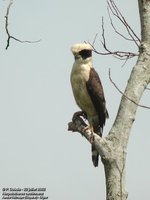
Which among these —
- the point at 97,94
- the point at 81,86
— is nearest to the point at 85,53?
the point at 81,86

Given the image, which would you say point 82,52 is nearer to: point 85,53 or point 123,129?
point 85,53

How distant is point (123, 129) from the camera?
13.3 ft

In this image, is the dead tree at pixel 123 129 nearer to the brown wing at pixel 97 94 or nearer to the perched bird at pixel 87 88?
the perched bird at pixel 87 88

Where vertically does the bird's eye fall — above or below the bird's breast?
above

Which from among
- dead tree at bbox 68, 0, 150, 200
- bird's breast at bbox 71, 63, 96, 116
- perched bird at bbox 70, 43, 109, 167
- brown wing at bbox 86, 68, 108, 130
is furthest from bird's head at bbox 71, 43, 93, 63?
dead tree at bbox 68, 0, 150, 200

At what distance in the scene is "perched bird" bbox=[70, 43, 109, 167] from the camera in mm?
6836

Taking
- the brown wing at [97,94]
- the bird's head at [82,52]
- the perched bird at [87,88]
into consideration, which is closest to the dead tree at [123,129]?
the bird's head at [82,52]

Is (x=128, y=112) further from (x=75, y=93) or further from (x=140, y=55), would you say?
(x=75, y=93)

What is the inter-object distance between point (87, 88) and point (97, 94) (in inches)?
7.6

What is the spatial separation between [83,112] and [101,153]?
2756 mm

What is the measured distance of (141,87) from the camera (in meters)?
4.16

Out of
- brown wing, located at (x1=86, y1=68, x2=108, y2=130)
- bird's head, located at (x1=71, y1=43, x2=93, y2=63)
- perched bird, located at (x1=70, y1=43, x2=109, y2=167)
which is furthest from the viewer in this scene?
brown wing, located at (x1=86, y1=68, x2=108, y2=130)

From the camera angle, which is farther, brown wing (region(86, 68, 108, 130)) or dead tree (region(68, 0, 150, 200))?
brown wing (region(86, 68, 108, 130))

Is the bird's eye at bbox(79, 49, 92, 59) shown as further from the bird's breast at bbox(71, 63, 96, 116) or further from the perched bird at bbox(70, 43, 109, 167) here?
the bird's breast at bbox(71, 63, 96, 116)
